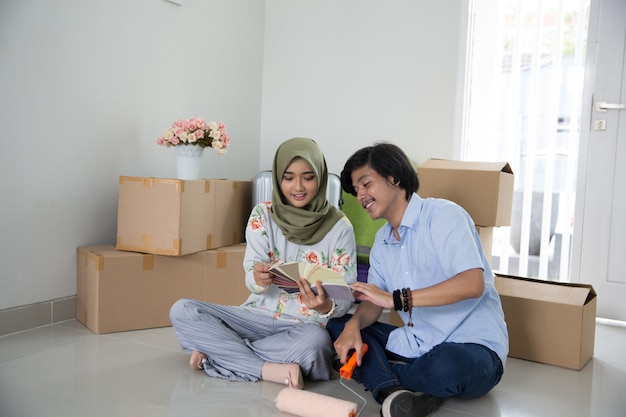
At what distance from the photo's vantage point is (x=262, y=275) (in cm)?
192

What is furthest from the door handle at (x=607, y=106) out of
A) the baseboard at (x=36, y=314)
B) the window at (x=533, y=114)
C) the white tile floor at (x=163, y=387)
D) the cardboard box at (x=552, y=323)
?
the baseboard at (x=36, y=314)

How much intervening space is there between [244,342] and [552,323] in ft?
4.22

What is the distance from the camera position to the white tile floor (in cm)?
173

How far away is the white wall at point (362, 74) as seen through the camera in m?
3.55

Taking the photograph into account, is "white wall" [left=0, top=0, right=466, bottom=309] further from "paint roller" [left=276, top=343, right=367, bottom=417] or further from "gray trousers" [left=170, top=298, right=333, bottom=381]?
"paint roller" [left=276, top=343, right=367, bottom=417]

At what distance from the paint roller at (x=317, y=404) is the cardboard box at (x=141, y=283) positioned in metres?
1.13

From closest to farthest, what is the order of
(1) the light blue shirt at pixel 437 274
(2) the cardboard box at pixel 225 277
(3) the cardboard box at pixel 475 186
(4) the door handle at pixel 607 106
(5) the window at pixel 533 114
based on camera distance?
(1) the light blue shirt at pixel 437 274
(3) the cardboard box at pixel 475 186
(2) the cardboard box at pixel 225 277
(4) the door handle at pixel 607 106
(5) the window at pixel 533 114

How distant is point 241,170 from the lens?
398 centimetres

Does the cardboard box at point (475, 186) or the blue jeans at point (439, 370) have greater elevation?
the cardboard box at point (475, 186)

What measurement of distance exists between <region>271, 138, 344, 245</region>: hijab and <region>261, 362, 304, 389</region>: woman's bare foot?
0.45 m

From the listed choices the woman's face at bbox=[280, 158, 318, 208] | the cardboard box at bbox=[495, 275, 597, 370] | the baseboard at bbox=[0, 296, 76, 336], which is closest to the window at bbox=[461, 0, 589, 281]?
the cardboard box at bbox=[495, 275, 597, 370]

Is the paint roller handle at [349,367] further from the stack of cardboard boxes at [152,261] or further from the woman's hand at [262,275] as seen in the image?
the stack of cardboard boxes at [152,261]

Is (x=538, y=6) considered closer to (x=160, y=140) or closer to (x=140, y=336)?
(x=160, y=140)

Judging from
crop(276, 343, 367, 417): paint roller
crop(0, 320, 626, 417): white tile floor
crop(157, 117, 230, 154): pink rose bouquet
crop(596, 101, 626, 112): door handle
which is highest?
crop(596, 101, 626, 112): door handle
